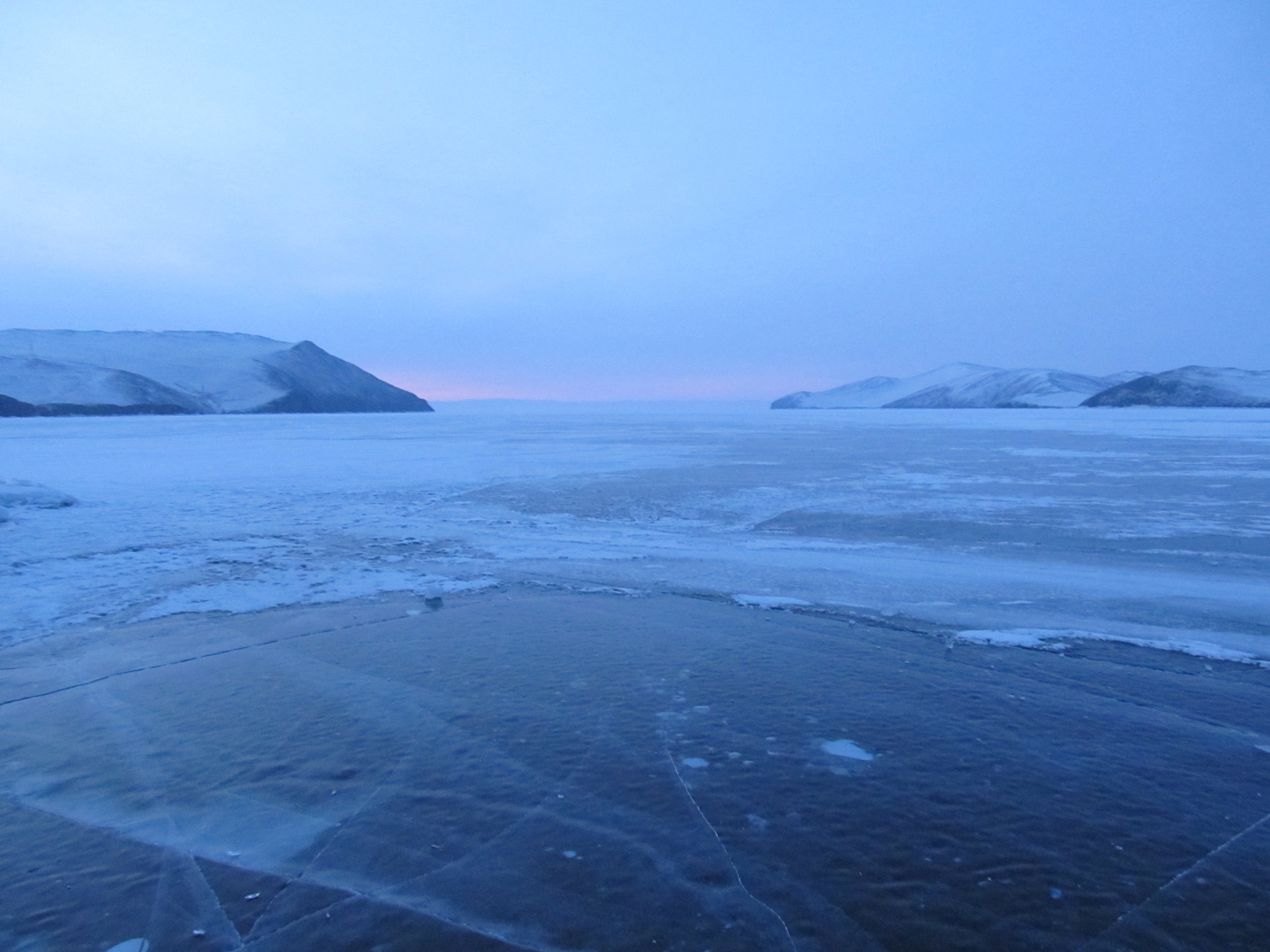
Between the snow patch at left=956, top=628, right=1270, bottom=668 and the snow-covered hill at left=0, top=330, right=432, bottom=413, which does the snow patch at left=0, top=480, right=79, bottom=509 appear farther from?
the snow-covered hill at left=0, top=330, right=432, bottom=413

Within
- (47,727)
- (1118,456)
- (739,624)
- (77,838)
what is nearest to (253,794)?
(77,838)

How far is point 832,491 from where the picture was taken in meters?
11.1

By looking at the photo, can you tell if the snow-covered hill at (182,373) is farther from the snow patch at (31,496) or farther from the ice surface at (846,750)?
the ice surface at (846,750)

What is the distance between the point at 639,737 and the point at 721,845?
856 millimetres

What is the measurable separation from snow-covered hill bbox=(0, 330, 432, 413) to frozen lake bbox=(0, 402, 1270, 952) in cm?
8051

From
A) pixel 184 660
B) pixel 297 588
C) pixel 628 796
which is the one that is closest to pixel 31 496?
pixel 297 588

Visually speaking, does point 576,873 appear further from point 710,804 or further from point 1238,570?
point 1238,570

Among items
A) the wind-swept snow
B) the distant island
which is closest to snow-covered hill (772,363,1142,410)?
the distant island

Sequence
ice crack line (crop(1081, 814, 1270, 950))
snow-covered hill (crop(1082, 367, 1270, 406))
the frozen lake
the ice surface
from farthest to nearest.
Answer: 1. snow-covered hill (crop(1082, 367, 1270, 406))
2. the ice surface
3. the frozen lake
4. ice crack line (crop(1081, 814, 1270, 950))

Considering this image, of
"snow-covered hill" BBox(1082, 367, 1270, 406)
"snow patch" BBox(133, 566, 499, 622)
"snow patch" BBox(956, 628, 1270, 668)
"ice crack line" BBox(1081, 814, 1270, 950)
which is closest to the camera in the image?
"ice crack line" BBox(1081, 814, 1270, 950)

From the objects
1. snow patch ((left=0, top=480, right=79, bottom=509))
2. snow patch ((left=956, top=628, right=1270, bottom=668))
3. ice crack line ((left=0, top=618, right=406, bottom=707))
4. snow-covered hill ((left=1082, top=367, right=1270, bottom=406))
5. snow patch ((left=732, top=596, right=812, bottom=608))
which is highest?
snow-covered hill ((left=1082, top=367, right=1270, bottom=406))

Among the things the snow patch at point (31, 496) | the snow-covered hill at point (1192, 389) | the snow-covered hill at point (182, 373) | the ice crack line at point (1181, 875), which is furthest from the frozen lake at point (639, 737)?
the snow-covered hill at point (1192, 389)

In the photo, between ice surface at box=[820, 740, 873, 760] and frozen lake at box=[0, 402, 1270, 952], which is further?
ice surface at box=[820, 740, 873, 760]

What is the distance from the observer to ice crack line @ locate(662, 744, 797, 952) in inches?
83.4
